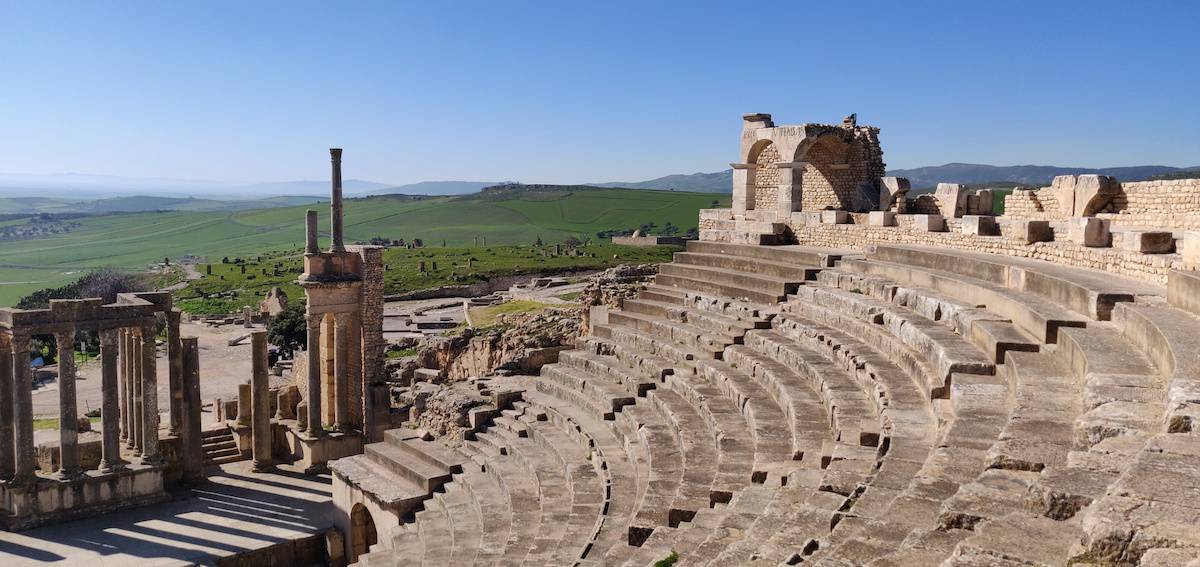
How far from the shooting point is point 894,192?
2045cm

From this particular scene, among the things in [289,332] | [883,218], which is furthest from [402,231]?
[883,218]

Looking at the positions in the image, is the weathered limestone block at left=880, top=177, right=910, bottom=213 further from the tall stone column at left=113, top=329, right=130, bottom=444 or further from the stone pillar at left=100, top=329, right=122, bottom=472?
the tall stone column at left=113, top=329, right=130, bottom=444

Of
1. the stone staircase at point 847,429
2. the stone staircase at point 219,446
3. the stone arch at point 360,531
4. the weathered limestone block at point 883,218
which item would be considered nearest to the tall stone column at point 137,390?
the stone staircase at point 219,446

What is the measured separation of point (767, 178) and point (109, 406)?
15609mm

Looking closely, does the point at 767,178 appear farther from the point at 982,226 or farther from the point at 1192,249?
the point at 1192,249

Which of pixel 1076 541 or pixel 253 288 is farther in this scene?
pixel 253 288

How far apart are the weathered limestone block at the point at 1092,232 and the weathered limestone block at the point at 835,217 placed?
262 inches

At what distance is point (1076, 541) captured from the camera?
4.30 meters

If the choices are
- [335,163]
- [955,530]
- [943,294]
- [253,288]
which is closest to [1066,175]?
[943,294]

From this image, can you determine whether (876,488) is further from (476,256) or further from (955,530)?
(476,256)

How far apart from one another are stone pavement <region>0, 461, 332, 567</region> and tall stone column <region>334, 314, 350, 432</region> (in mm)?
2140

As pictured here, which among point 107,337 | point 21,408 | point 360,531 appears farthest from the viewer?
point 107,337

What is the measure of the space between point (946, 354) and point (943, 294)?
357 cm

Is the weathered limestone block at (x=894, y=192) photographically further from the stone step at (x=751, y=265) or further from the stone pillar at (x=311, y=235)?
the stone pillar at (x=311, y=235)
